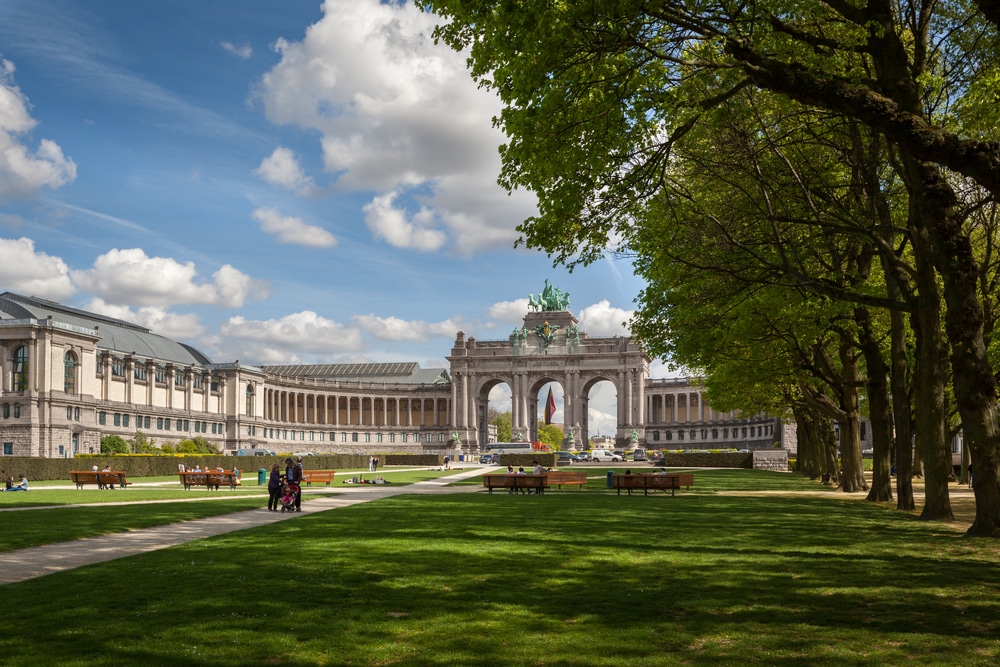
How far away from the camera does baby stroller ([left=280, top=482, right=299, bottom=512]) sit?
95.7 ft

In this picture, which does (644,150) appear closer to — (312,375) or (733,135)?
(733,135)

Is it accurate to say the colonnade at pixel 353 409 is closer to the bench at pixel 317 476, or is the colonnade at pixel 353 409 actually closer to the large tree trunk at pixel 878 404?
the bench at pixel 317 476

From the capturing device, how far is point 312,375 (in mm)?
196250

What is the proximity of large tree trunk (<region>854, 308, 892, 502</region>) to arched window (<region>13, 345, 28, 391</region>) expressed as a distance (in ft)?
300

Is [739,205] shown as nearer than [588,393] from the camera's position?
Yes

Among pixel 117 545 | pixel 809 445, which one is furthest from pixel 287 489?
pixel 809 445

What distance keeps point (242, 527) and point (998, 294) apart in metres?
25.5

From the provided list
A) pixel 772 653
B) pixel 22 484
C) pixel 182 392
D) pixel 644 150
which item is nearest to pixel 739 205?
pixel 644 150

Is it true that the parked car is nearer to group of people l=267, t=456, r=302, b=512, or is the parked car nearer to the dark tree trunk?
the dark tree trunk

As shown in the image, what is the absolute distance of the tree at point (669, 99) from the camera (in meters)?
14.4

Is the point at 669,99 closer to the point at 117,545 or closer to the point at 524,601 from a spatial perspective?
the point at 524,601

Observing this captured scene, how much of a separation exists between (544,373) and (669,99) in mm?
153673

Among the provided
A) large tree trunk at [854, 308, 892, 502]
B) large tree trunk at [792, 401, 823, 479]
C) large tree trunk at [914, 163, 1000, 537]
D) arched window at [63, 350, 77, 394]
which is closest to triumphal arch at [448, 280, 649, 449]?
arched window at [63, 350, 77, 394]

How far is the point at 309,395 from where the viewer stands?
158750 millimetres
